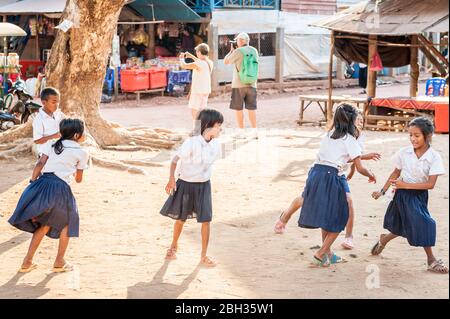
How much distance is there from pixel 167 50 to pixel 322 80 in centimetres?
587

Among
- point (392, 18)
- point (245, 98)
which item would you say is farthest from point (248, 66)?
point (392, 18)

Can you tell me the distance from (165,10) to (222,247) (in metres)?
16.8

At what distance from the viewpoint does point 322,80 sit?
26766 millimetres

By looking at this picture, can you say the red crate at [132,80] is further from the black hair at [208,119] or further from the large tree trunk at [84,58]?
the black hair at [208,119]

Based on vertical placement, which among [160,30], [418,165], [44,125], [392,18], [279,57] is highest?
[392,18]

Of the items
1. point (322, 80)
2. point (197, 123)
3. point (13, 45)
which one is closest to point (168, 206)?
point (197, 123)

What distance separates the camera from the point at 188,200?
592 centimetres

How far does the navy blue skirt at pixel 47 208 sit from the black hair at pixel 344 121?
205cm

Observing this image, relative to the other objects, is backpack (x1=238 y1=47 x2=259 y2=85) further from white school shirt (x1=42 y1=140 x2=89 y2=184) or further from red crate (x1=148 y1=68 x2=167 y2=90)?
red crate (x1=148 y1=68 x2=167 y2=90)

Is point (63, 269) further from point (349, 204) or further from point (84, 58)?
point (84, 58)

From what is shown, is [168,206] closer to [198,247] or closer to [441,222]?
[198,247]

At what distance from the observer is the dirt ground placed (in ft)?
17.6

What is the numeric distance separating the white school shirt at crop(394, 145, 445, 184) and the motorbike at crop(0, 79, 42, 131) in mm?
9365

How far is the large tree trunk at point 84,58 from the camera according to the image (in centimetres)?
1107
